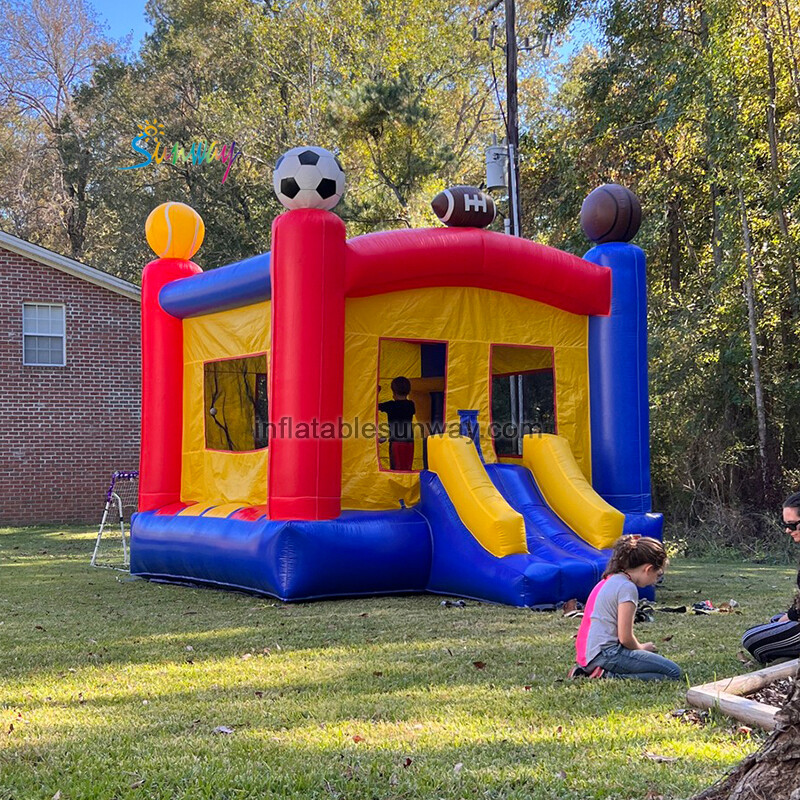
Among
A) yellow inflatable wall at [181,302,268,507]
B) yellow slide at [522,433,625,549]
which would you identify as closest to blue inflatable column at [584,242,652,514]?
yellow slide at [522,433,625,549]

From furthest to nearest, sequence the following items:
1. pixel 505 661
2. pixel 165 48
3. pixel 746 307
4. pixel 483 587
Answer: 1. pixel 165 48
2. pixel 746 307
3. pixel 483 587
4. pixel 505 661

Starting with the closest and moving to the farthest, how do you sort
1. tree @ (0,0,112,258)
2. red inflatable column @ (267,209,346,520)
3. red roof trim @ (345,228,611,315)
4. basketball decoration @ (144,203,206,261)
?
red inflatable column @ (267,209,346,520) < red roof trim @ (345,228,611,315) < basketball decoration @ (144,203,206,261) < tree @ (0,0,112,258)

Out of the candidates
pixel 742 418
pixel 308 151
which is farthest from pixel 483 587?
pixel 742 418

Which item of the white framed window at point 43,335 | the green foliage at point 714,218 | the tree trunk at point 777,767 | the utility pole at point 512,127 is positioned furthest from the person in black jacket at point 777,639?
the white framed window at point 43,335

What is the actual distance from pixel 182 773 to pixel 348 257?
5.69m

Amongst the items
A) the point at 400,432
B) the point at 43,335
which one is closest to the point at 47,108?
the point at 43,335

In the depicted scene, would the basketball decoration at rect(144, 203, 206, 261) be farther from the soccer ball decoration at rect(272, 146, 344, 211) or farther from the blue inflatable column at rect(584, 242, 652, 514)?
A: the blue inflatable column at rect(584, 242, 652, 514)

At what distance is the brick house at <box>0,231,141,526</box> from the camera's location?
17.8 meters

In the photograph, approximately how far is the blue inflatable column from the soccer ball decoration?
9.67ft

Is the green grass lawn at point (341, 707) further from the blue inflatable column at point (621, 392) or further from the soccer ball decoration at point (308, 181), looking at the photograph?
the soccer ball decoration at point (308, 181)

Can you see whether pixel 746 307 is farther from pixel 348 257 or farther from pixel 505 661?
pixel 505 661

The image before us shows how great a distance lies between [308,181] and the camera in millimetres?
8625

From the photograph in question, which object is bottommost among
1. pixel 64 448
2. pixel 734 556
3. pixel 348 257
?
pixel 734 556

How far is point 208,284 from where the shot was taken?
32.7 ft
